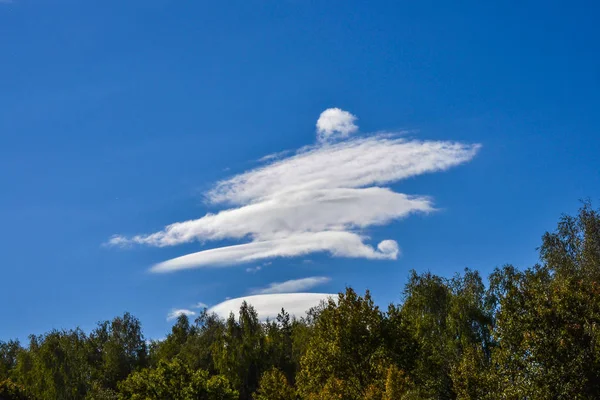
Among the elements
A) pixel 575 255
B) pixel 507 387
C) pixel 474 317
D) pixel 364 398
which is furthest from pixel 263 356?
pixel 507 387

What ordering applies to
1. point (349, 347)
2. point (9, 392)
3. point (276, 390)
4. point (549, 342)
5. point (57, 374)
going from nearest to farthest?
1. point (549, 342)
2. point (349, 347)
3. point (276, 390)
4. point (9, 392)
5. point (57, 374)

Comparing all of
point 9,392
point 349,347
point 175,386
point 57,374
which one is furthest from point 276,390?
point 57,374

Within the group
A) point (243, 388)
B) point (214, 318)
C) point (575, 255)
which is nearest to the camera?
point (575, 255)

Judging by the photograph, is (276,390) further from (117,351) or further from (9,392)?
(117,351)

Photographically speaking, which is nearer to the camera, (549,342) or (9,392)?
(549,342)

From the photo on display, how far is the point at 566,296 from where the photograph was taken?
28.9 m

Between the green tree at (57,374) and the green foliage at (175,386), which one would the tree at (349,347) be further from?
the green tree at (57,374)

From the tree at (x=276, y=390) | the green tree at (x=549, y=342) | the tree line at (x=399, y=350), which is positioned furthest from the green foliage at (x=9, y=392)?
the green tree at (x=549, y=342)

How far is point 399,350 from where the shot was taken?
46.6 metres

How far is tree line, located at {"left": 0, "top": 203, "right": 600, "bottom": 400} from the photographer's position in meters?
28.2

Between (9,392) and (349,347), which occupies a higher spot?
(9,392)

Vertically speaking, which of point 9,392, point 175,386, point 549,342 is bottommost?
point 549,342

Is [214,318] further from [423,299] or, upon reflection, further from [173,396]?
[173,396]

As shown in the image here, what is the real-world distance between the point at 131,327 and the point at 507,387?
105 m
